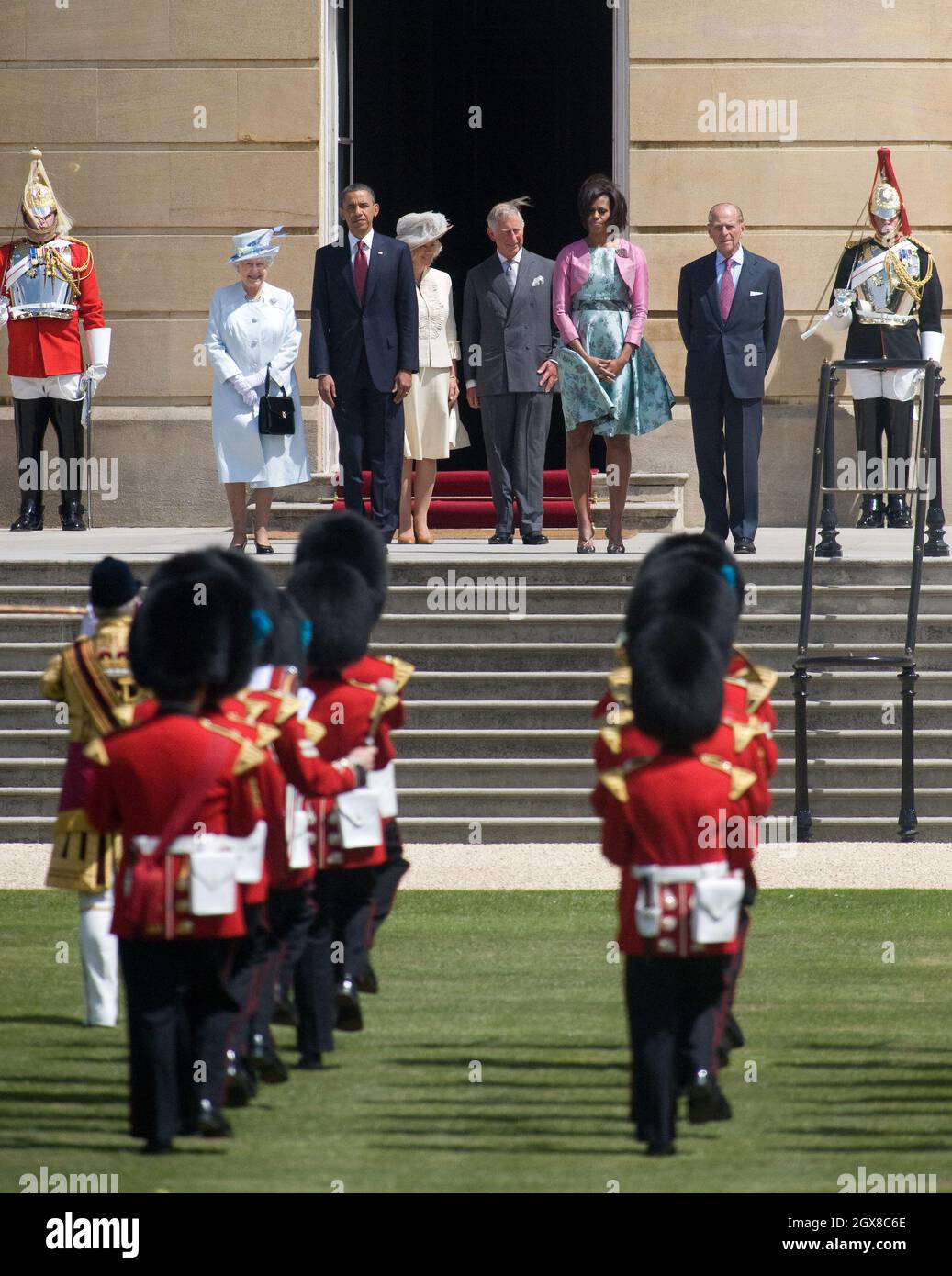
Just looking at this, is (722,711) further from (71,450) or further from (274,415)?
(71,450)

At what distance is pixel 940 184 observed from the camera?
16.5 m

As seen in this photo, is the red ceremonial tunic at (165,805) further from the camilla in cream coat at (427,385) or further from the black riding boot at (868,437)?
the black riding boot at (868,437)

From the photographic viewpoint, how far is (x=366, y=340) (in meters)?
13.5

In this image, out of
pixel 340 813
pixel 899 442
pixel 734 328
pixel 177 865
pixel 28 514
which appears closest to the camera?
pixel 177 865

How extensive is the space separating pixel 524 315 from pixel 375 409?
116 cm

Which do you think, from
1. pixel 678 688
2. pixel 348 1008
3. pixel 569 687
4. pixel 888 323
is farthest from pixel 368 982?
pixel 888 323

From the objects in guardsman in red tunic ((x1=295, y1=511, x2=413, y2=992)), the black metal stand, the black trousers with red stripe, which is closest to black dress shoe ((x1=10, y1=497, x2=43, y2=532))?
the black metal stand

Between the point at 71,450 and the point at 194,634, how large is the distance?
9.68 meters

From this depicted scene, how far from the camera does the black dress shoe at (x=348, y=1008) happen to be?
306 inches

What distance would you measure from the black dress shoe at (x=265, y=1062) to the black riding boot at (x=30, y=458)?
928 cm

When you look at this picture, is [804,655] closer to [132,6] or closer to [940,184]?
[940,184]

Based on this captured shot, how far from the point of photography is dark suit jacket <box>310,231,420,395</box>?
13.5 meters
